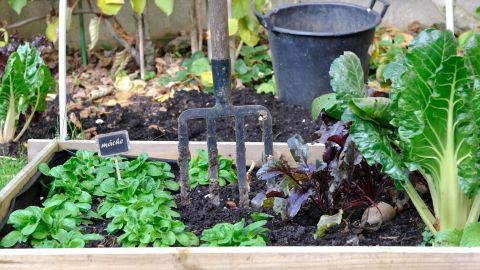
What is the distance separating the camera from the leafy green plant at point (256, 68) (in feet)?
13.9

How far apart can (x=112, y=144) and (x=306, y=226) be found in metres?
0.77

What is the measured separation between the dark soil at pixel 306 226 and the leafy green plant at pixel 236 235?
59mm

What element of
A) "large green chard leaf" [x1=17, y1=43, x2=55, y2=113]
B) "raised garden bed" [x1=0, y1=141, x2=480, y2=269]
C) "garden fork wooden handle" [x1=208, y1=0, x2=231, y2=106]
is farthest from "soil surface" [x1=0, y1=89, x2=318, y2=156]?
"raised garden bed" [x1=0, y1=141, x2=480, y2=269]

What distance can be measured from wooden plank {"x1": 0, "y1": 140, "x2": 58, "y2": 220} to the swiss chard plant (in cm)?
120

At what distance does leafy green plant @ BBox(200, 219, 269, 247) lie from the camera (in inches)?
84.7

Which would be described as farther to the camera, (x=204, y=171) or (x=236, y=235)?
(x=204, y=171)

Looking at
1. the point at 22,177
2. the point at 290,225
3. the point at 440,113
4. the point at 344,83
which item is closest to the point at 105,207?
the point at 22,177

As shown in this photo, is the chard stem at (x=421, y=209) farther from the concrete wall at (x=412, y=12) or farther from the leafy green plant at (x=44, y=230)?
the concrete wall at (x=412, y=12)

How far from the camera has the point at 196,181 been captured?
9.02 ft

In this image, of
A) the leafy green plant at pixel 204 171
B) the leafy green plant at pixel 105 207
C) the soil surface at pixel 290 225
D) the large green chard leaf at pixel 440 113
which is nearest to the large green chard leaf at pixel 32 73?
the leafy green plant at pixel 105 207

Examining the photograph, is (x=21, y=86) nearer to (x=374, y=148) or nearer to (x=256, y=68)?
(x=256, y=68)

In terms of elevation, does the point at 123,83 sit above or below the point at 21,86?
below

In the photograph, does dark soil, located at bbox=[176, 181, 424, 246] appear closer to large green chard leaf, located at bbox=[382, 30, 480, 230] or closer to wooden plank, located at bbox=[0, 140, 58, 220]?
large green chard leaf, located at bbox=[382, 30, 480, 230]

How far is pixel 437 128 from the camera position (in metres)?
2.05
